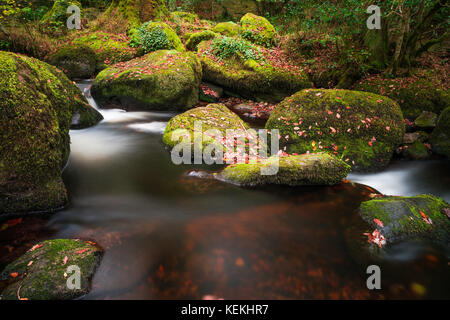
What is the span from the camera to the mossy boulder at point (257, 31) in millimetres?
13141

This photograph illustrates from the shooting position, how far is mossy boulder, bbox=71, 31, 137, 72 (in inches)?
445

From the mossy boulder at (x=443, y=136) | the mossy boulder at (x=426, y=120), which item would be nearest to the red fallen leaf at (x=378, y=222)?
the mossy boulder at (x=443, y=136)

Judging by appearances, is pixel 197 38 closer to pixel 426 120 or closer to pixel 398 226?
pixel 426 120

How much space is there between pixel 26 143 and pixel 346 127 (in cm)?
582

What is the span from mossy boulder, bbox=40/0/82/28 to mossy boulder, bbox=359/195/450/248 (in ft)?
53.2

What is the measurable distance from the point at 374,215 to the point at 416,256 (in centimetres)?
66

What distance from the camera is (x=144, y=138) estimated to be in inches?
274

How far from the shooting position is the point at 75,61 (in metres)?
10.7

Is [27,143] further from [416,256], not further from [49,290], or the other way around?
[416,256]

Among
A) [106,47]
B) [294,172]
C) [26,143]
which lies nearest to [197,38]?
[106,47]

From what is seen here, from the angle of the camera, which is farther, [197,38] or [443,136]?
[197,38]

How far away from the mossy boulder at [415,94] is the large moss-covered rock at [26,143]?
8.91 m

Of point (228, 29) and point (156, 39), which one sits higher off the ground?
point (228, 29)
